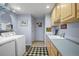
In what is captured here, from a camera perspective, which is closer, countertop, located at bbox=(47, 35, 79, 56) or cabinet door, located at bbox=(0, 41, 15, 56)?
countertop, located at bbox=(47, 35, 79, 56)

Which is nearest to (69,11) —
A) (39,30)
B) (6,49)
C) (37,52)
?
(6,49)

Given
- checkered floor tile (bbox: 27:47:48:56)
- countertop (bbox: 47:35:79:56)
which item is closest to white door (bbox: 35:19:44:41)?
checkered floor tile (bbox: 27:47:48:56)

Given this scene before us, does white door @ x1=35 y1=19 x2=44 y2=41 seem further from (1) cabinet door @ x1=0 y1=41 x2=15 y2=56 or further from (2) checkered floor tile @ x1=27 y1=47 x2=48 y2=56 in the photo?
(1) cabinet door @ x1=0 y1=41 x2=15 y2=56

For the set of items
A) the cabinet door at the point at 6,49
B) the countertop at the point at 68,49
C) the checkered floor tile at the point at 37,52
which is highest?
the countertop at the point at 68,49

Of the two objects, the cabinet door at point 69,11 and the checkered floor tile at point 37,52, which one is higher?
the cabinet door at point 69,11

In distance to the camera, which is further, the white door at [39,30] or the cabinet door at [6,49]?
the white door at [39,30]

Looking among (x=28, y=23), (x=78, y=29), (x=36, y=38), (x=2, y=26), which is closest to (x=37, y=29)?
(x=36, y=38)

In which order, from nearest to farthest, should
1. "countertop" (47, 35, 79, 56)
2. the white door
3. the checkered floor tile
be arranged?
"countertop" (47, 35, 79, 56) → the checkered floor tile → the white door

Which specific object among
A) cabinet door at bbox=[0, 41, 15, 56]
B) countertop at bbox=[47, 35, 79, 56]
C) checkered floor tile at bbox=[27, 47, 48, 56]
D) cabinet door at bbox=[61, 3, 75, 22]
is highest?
cabinet door at bbox=[61, 3, 75, 22]

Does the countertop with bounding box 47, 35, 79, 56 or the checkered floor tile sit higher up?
the countertop with bounding box 47, 35, 79, 56

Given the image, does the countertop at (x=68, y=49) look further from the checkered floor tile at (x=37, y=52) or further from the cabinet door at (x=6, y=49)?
the checkered floor tile at (x=37, y=52)

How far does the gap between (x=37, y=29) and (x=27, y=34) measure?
2.26m

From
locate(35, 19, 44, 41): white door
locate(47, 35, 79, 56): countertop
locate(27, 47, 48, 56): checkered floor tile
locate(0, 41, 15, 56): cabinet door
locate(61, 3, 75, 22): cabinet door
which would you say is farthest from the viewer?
locate(35, 19, 44, 41): white door

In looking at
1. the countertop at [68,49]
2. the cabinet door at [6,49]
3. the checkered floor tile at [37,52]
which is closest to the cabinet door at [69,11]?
the countertop at [68,49]
